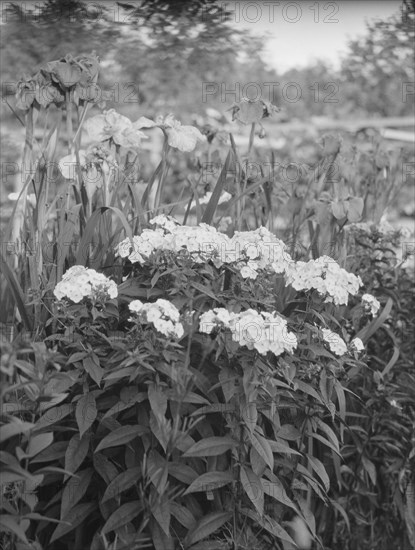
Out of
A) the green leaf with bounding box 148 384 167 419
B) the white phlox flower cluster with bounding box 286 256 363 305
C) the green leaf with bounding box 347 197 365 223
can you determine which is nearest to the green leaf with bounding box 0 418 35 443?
the green leaf with bounding box 148 384 167 419

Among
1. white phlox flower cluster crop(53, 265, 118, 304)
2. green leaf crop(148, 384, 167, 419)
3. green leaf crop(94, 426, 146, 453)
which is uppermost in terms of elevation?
white phlox flower cluster crop(53, 265, 118, 304)

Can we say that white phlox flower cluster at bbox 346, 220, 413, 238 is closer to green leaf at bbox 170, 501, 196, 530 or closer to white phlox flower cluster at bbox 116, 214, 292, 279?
white phlox flower cluster at bbox 116, 214, 292, 279

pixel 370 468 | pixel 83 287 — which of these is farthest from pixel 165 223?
pixel 370 468

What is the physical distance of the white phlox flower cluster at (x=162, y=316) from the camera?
5.78ft

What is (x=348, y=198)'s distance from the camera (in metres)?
2.71

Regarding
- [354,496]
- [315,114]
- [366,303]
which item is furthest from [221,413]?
[315,114]

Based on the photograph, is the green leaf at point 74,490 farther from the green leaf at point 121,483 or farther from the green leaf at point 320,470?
the green leaf at point 320,470

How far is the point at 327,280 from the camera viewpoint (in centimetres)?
205

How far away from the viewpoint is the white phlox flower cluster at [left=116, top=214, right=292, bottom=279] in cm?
200

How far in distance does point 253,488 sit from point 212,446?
150 millimetres

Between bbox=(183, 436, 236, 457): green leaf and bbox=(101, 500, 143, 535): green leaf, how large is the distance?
18cm

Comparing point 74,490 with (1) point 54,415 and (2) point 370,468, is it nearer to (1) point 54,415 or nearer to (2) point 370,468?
(1) point 54,415

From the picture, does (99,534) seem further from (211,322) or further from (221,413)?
(211,322)

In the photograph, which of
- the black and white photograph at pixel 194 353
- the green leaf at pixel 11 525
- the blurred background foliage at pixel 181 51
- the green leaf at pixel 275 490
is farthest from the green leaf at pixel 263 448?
the blurred background foliage at pixel 181 51
